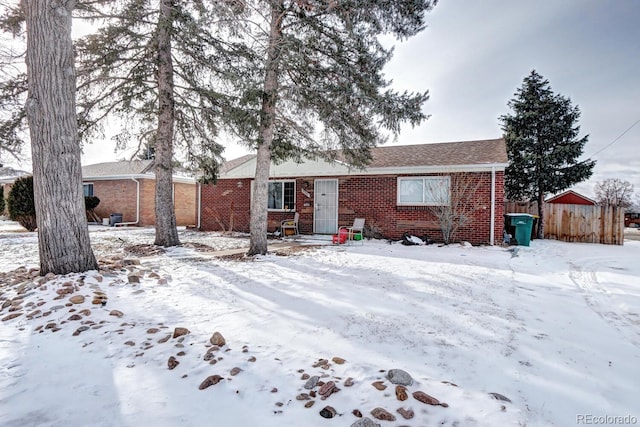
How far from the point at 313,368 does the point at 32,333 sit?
112 inches

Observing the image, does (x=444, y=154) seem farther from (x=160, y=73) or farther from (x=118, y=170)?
(x=118, y=170)

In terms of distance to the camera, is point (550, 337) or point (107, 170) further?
point (107, 170)

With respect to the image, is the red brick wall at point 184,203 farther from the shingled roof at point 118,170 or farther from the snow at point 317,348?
the snow at point 317,348

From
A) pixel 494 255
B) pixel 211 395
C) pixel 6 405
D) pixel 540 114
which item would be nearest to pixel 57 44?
pixel 6 405

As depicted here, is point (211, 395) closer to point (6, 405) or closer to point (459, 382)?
point (6, 405)

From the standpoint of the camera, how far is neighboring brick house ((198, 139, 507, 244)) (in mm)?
10867

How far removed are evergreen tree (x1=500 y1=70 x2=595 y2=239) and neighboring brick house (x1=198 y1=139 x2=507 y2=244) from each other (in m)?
2.93

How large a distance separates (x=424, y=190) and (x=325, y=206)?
152 inches

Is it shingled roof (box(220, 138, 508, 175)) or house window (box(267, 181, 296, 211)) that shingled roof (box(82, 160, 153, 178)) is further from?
shingled roof (box(220, 138, 508, 175))

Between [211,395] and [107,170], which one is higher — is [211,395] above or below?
below

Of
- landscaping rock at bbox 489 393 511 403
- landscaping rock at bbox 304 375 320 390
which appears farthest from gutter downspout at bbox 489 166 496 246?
landscaping rock at bbox 304 375 320 390

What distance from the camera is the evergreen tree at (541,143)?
14.3m

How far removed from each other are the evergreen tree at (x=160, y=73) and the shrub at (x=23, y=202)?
6714 mm

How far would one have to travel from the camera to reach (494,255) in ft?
29.0
